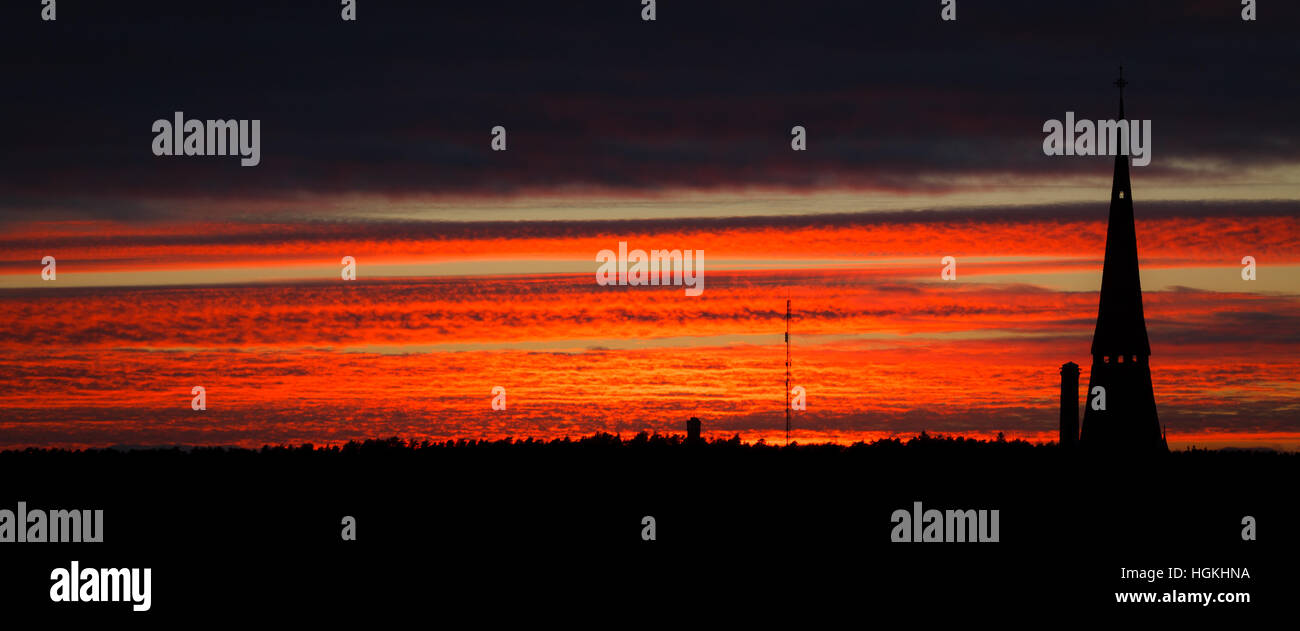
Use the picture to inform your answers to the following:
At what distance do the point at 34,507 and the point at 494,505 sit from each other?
56.2 m

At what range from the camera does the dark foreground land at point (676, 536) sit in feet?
300

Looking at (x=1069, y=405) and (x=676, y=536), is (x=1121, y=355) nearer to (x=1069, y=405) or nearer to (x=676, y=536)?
(x=1069, y=405)

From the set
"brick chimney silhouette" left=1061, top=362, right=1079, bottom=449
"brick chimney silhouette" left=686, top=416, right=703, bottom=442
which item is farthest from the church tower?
"brick chimney silhouette" left=686, top=416, right=703, bottom=442

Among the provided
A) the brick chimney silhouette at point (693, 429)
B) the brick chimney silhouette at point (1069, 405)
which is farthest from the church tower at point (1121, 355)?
the brick chimney silhouette at point (693, 429)

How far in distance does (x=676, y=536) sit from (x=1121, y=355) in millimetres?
35228

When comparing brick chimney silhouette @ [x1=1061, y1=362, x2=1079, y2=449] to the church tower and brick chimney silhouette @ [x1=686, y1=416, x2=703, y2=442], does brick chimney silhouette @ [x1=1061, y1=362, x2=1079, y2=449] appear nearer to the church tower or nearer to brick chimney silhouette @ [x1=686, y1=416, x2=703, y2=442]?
the church tower

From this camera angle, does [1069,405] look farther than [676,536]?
No

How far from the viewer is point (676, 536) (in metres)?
112

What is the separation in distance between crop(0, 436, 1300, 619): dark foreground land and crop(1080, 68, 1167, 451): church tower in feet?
7.09

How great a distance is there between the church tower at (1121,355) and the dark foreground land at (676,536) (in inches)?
85.1

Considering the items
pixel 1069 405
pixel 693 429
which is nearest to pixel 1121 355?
pixel 1069 405

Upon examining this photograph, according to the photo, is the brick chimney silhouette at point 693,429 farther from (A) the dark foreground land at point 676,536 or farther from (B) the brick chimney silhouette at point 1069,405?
(B) the brick chimney silhouette at point 1069,405

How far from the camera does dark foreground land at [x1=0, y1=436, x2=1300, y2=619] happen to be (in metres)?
91.4
